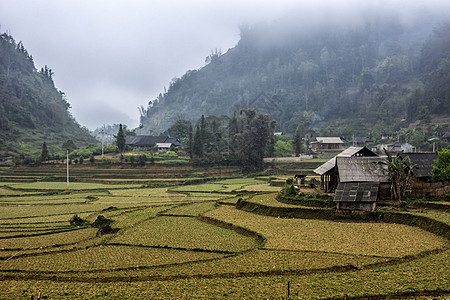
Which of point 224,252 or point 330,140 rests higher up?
point 330,140

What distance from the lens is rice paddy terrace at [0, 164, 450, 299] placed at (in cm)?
1098

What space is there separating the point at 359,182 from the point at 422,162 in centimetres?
467

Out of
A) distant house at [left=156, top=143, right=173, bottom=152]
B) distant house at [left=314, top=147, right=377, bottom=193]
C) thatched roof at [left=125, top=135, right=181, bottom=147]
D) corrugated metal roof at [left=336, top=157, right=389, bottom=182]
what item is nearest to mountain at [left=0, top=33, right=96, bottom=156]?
thatched roof at [left=125, top=135, right=181, bottom=147]

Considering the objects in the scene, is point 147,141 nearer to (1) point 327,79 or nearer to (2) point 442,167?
(2) point 442,167

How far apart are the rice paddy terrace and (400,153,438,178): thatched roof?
112 inches

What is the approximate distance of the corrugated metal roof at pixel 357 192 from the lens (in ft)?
66.6

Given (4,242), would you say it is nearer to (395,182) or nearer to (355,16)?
(395,182)

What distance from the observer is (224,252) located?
50.2 feet

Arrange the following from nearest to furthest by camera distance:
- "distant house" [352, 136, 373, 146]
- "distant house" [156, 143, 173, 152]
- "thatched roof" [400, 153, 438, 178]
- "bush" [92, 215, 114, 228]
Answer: "bush" [92, 215, 114, 228]
"thatched roof" [400, 153, 438, 178]
"distant house" [156, 143, 173, 152]
"distant house" [352, 136, 373, 146]

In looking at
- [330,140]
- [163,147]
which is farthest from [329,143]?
[163,147]

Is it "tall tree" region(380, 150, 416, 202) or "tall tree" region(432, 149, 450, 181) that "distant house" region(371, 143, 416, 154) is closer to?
"tall tree" region(432, 149, 450, 181)

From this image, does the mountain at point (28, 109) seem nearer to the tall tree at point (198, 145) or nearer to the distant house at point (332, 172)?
the tall tree at point (198, 145)

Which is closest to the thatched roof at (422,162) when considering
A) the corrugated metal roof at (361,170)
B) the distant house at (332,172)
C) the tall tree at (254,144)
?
the corrugated metal roof at (361,170)

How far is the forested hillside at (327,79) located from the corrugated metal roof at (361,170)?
60949mm
